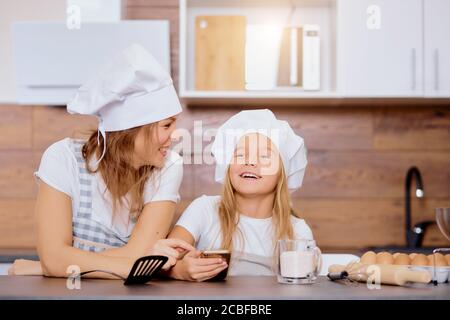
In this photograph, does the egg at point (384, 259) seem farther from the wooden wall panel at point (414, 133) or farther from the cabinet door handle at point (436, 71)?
the wooden wall panel at point (414, 133)

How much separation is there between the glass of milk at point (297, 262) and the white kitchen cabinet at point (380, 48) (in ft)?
4.36

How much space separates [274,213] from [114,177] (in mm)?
457

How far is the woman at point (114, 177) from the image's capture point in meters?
1.41

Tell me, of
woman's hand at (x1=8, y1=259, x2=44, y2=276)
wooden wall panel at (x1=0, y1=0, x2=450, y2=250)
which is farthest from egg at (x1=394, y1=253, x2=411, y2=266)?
wooden wall panel at (x1=0, y1=0, x2=450, y2=250)

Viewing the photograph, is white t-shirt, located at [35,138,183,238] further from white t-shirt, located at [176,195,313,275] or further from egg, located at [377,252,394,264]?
egg, located at [377,252,394,264]

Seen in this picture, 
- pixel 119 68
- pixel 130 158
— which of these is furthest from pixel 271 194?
pixel 119 68

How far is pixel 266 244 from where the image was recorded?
1721 millimetres

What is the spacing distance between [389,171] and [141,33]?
3.74 feet

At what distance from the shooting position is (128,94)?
4.81 ft

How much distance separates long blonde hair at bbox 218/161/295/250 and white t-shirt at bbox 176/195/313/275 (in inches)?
0.8

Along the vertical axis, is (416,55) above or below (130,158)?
above

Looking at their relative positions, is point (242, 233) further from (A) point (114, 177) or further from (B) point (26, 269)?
(B) point (26, 269)

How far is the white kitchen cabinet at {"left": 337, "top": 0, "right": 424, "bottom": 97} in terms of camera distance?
7.83 ft
